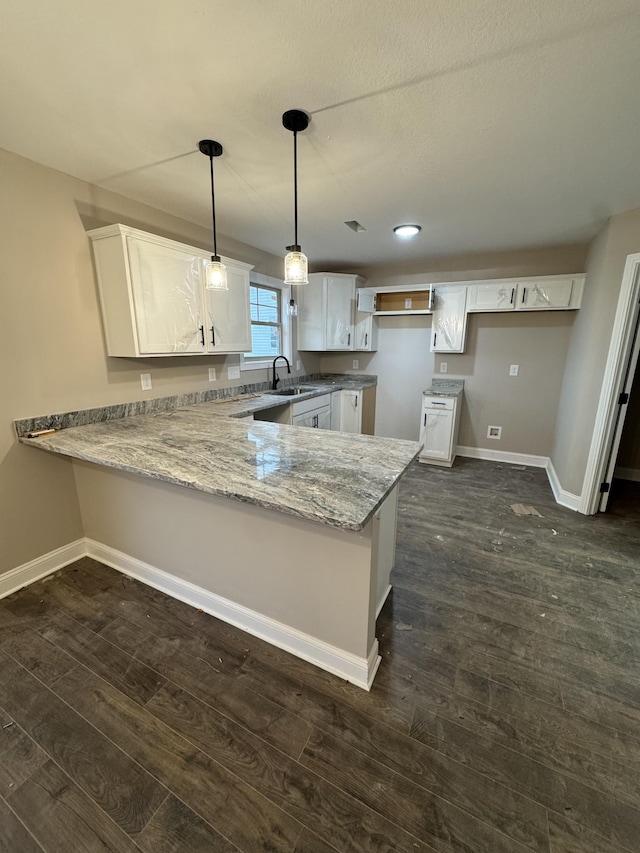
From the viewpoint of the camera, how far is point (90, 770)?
1.20 metres

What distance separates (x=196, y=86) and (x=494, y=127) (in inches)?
52.7

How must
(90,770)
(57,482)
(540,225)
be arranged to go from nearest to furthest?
1. (90,770)
2. (57,482)
3. (540,225)

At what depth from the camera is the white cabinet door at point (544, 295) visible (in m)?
3.49

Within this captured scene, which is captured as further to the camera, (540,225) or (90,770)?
(540,225)

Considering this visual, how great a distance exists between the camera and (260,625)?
5.61ft

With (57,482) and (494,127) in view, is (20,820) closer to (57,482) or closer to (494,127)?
(57,482)

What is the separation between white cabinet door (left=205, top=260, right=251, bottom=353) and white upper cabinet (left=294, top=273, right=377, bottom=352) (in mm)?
1368

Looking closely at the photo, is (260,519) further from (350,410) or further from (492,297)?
(492,297)

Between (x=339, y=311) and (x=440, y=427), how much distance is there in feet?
6.23

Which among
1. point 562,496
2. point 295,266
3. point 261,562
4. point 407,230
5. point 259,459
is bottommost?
point 562,496

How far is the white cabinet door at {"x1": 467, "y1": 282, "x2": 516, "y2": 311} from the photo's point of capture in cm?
370

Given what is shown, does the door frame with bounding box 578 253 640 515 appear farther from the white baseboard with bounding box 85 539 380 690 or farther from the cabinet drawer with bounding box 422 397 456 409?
the white baseboard with bounding box 85 539 380 690

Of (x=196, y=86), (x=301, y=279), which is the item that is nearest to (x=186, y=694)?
(x=301, y=279)

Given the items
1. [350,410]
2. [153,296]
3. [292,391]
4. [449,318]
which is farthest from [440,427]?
[153,296]
